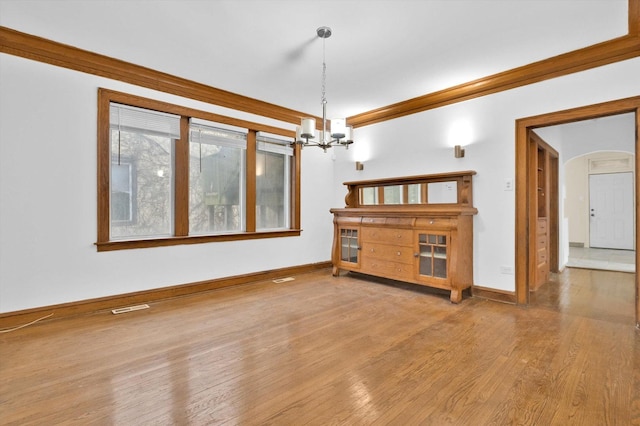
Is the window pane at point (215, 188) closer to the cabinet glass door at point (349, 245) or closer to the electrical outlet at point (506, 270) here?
the cabinet glass door at point (349, 245)

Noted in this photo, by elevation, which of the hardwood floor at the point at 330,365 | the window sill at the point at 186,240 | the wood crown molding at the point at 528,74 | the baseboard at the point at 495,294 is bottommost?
the hardwood floor at the point at 330,365

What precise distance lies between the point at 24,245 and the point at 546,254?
615 centimetres

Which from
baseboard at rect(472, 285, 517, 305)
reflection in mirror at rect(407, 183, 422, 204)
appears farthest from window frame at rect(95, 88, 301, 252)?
baseboard at rect(472, 285, 517, 305)

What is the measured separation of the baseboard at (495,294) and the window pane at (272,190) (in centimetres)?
283

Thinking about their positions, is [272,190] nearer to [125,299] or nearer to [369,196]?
[369,196]

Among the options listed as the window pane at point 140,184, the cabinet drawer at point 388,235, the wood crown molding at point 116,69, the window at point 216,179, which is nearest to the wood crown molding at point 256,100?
the wood crown molding at point 116,69

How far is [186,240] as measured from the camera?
12.6ft

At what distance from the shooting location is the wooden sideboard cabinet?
358 centimetres

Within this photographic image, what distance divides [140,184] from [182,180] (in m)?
0.45

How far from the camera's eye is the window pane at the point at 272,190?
4.70 metres

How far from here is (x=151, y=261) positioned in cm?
357

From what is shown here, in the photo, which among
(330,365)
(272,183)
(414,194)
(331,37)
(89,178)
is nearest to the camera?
(330,365)

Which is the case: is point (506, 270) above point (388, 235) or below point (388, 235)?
below

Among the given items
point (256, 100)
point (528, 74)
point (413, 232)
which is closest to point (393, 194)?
point (413, 232)
